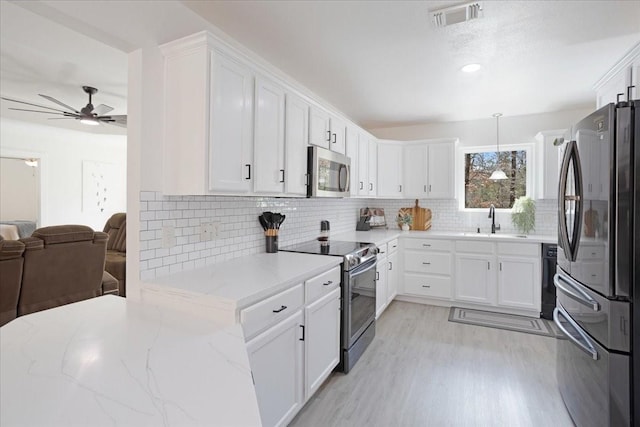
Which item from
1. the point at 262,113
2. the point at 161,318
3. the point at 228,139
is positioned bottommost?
the point at 161,318

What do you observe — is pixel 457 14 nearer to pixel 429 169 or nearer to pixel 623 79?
pixel 623 79

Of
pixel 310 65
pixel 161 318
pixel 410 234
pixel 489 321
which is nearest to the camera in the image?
pixel 161 318

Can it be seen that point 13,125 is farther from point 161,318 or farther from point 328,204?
point 161,318

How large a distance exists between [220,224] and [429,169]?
3.29 meters

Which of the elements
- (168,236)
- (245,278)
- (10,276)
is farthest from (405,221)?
(10,276)

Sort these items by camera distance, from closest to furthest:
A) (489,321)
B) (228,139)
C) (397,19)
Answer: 1. (228,139)
2. (397,19)
3. (489,321)

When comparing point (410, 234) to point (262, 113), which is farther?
point (410, 234)

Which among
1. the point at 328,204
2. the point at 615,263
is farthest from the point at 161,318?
the point at 328,204

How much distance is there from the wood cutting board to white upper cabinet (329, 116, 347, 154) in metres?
1.96

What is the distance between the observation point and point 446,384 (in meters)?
2.43

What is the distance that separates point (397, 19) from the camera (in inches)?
84.1

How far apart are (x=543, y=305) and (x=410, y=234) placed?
1680 millimetres

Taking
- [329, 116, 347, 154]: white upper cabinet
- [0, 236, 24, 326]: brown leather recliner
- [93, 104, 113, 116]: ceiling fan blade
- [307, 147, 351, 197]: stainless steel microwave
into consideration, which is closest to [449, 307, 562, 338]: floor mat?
[307, 147, 351, 197]: stainless steel microwave

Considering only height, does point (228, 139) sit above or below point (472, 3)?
below
